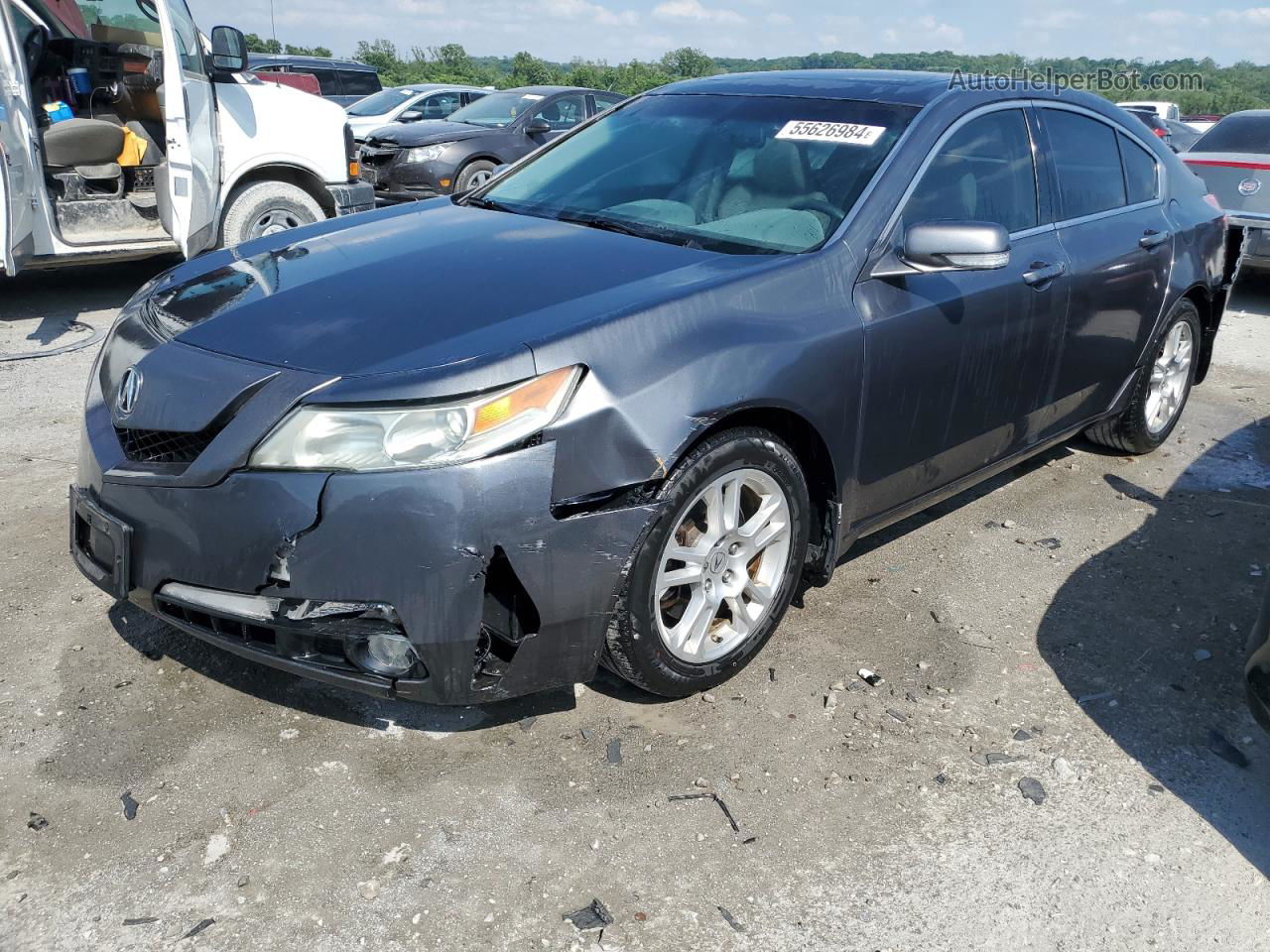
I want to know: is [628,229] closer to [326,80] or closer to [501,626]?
[501,626]

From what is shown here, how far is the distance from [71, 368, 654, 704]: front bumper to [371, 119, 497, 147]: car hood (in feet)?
32.3

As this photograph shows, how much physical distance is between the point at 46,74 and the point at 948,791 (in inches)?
301

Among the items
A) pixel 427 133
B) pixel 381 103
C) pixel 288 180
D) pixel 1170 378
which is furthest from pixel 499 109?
pixel 1170 378

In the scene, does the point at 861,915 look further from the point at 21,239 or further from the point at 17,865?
the point at 21,239

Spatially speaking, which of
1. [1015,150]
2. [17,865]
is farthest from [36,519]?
[1015,150]

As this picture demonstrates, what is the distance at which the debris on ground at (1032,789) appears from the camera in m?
2.75

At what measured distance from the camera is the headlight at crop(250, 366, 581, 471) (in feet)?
7.94

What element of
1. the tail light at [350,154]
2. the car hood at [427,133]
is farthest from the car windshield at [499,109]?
the tail light at [350,154]

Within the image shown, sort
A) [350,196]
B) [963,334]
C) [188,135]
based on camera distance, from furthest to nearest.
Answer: [350,196] → [188,135] → [963,334]

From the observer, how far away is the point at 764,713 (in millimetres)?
3061

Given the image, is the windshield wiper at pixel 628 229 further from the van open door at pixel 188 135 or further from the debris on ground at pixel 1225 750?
the van open door at pixel 188 135

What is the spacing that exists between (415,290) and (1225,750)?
2502 millimetres

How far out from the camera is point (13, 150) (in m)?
6.36

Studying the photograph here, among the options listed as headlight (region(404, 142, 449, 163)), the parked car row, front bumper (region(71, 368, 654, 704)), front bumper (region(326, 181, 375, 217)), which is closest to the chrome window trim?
front bumper (region(71, 368, 654, 704))
